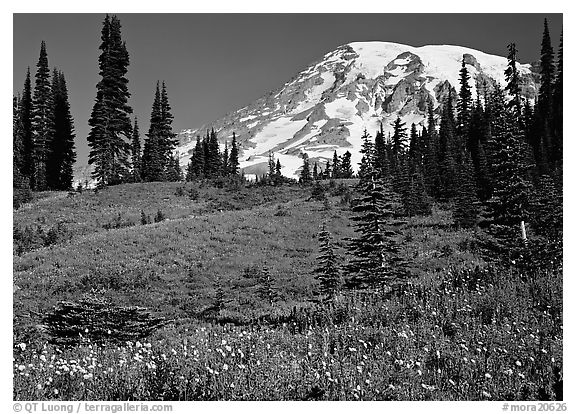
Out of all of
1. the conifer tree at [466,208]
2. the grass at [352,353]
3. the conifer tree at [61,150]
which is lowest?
the grass at [352,353]

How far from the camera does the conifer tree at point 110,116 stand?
1864 inches

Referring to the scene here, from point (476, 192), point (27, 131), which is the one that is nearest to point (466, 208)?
point (476, 192)

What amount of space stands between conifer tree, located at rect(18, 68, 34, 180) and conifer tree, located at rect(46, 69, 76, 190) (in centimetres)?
188

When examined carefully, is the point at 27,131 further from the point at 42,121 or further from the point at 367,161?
the point at 367,161

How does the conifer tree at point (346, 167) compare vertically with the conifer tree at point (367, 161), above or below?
above

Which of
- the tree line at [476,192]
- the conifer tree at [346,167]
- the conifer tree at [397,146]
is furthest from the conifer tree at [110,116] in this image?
A: the conifer tree at [346,167]

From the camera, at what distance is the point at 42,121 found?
54188 mm

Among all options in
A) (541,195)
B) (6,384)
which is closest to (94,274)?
(6,384)

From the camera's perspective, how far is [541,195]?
30.5 meters

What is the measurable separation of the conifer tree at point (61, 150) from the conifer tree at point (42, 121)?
0.69 meters

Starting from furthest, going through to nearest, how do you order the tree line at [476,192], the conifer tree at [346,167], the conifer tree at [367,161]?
the conifer tree at [346,167] < the conifer tree at [367,161] < the tree line at [476,192]

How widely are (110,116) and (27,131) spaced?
1583 centimetres

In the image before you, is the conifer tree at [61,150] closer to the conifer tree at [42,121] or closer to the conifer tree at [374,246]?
the conifer tree at [42,121]

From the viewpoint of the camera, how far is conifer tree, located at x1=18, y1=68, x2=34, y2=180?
2134 inches
